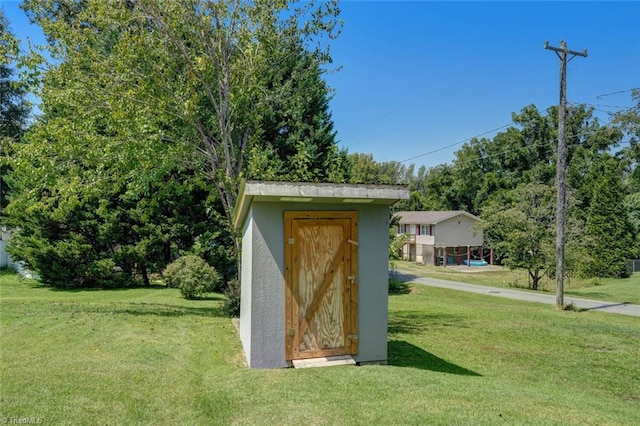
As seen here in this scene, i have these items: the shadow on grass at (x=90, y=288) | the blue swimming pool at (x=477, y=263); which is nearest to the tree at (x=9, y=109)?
the shadow on grass at (x=90, y=288)

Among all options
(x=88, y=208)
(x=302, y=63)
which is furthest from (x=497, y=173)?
(x=88, y=208)

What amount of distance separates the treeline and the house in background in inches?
114

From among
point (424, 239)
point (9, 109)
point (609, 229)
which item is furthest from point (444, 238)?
point (9, 109)

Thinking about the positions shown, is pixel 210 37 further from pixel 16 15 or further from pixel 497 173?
pixel 497 173

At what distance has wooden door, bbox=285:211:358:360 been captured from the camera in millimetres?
5625

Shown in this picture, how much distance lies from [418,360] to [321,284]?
7.32 feet

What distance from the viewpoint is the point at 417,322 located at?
1036 cm

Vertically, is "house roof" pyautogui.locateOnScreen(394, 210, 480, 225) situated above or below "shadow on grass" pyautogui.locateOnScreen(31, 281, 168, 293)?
above

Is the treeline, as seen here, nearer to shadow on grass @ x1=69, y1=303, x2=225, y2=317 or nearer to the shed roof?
the shed roof

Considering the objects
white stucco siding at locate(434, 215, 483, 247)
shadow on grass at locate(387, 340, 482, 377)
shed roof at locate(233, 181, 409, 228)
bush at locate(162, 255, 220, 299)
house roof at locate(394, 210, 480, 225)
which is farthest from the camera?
white stucco siding at locate(434, 215, 483, 247)

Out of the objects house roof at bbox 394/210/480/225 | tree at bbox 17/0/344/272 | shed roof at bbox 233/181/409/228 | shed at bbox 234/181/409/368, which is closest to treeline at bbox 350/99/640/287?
shed roof at bbox 233/181/409/228

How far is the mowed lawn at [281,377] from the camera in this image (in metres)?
3.85

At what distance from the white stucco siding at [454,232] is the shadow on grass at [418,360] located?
3263 centimetres

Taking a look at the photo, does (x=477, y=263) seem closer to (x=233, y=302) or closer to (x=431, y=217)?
(x=431, y=217)
